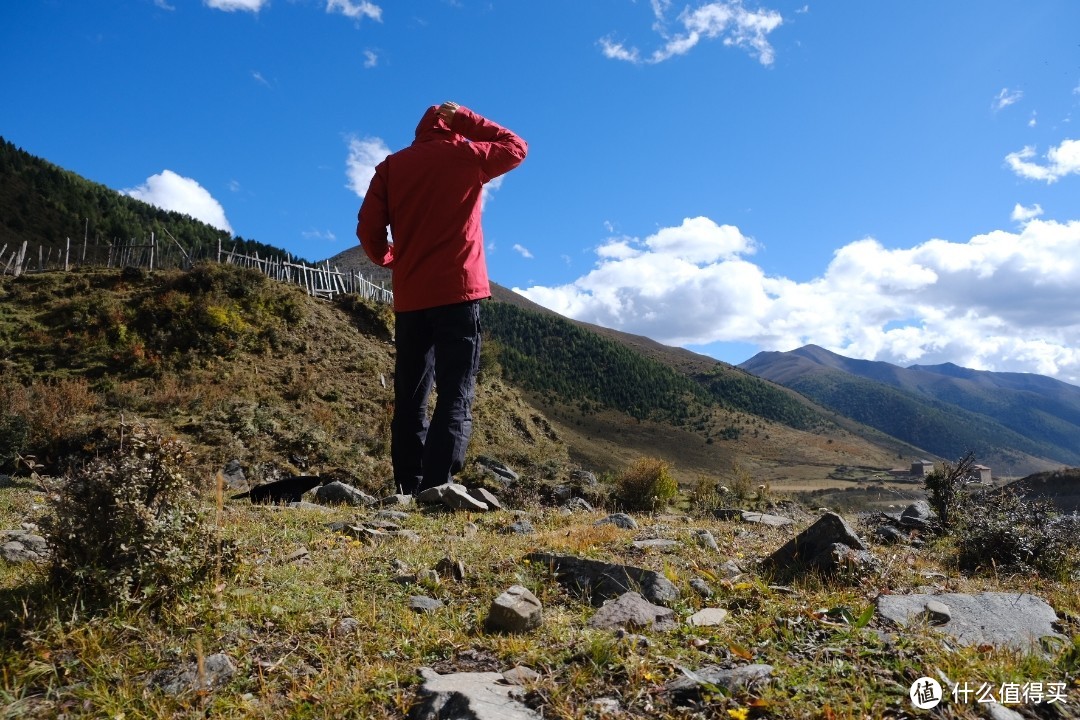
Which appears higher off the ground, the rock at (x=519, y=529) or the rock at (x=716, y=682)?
the rock at (x=716, y=682)

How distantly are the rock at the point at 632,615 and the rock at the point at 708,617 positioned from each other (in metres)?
0.08

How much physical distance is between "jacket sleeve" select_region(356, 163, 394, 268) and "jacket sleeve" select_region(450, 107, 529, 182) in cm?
74

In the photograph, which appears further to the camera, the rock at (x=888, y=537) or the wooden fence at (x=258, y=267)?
the wooden fence at (x=258, y=267)

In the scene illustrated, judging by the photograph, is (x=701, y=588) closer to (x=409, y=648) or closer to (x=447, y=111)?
(x=409, y=648)

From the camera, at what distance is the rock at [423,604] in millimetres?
2412

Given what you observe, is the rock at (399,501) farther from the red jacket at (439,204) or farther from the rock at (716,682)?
the rock at (716,682)

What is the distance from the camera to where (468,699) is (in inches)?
64.0

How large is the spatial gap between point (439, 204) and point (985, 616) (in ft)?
13.6

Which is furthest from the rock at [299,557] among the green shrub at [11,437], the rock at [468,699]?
the green shrub at [11,437]

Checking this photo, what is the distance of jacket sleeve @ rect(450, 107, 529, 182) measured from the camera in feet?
16.0

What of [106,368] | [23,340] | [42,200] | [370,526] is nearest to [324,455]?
[370,526]

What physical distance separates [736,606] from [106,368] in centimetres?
1823

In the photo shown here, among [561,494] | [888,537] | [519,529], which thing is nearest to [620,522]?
[519,529]

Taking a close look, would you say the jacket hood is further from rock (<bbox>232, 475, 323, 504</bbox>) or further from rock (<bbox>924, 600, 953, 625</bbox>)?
rock (<bbox>924, 600, 953, 625</bbox>)
